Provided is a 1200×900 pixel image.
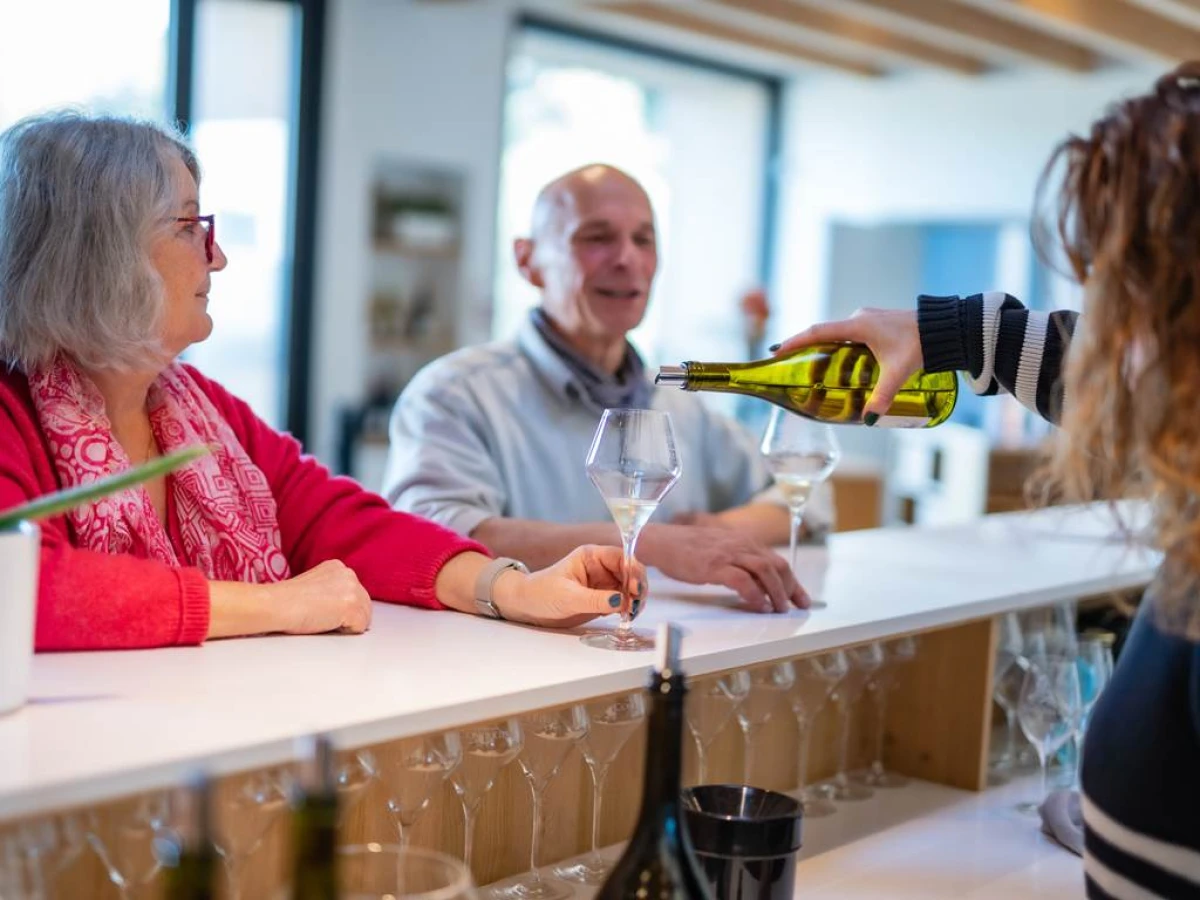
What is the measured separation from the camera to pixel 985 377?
164 cm

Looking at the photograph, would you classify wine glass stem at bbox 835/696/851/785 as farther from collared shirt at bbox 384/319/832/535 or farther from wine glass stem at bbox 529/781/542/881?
wine glass stem at bbox 529/781/542/881

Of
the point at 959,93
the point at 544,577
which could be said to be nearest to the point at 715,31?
the point at 959,93

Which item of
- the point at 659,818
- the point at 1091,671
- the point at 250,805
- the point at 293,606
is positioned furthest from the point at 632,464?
the point at 1091,671

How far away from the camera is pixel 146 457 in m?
1.77

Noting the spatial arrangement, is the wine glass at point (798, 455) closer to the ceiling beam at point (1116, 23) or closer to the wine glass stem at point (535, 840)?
the wine glass stem at point (535, 840)

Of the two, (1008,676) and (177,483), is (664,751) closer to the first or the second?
(177,483)

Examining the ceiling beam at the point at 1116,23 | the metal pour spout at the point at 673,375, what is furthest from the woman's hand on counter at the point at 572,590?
the ceiling beam at the point at 1116,23

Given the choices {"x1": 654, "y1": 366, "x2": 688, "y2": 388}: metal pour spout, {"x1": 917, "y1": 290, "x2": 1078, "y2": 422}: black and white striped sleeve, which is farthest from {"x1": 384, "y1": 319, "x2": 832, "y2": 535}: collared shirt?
{"x1": 917, "y1": 290, "x2": 1078, "y2": 422}: black and white striped sleeve

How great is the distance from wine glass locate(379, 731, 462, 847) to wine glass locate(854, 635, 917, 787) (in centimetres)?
84

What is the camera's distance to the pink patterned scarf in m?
1.60

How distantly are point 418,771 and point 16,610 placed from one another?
389 millimetres

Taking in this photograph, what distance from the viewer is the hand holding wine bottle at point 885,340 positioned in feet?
5.35

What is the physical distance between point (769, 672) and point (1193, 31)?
5716mm

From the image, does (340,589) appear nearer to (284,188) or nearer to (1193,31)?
(284,188)
